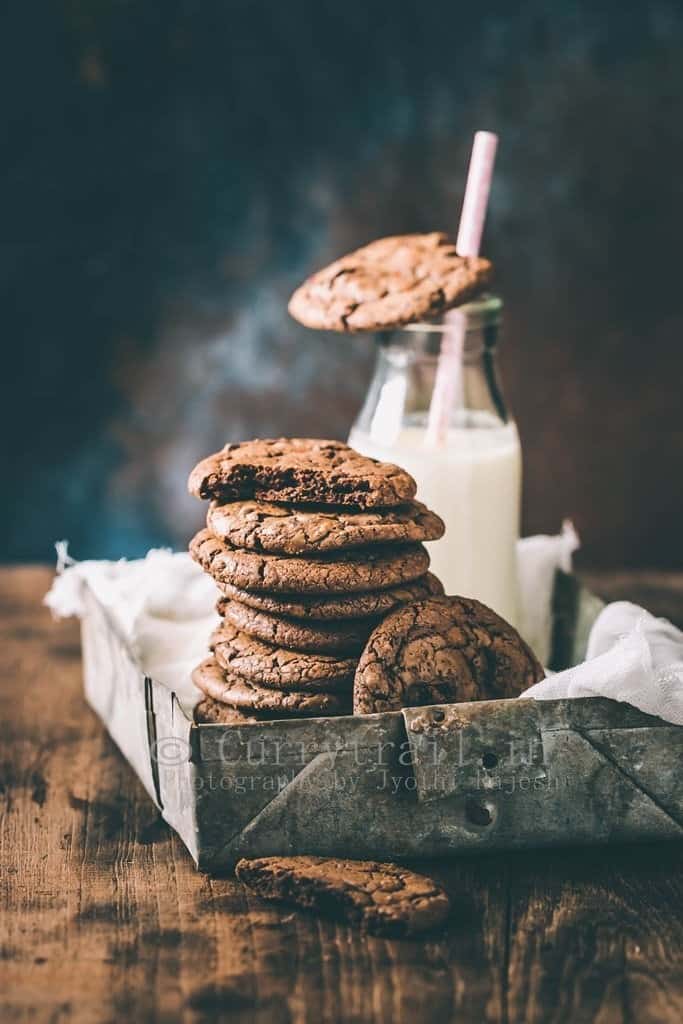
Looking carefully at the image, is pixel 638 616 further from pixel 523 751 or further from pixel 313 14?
pixel 313 14

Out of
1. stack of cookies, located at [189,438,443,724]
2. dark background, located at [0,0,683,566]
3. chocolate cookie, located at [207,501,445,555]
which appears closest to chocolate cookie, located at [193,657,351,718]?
stack of cookies, located at [189,438,443,724]

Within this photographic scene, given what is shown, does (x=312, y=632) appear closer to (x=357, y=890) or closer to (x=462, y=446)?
(x=357, y=890)

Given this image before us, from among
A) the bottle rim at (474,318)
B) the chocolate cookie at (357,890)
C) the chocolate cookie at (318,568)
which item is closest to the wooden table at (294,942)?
the chocolate cookie at (357,890)

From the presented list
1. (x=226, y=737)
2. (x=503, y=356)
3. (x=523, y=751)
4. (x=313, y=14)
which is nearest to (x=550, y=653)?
(x=523, y=751)

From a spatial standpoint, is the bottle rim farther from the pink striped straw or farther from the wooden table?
the wooden table

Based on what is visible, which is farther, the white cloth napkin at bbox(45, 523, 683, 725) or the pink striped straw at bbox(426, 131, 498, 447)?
the pink striped straw at bbox(426, 131, 498, 447)
